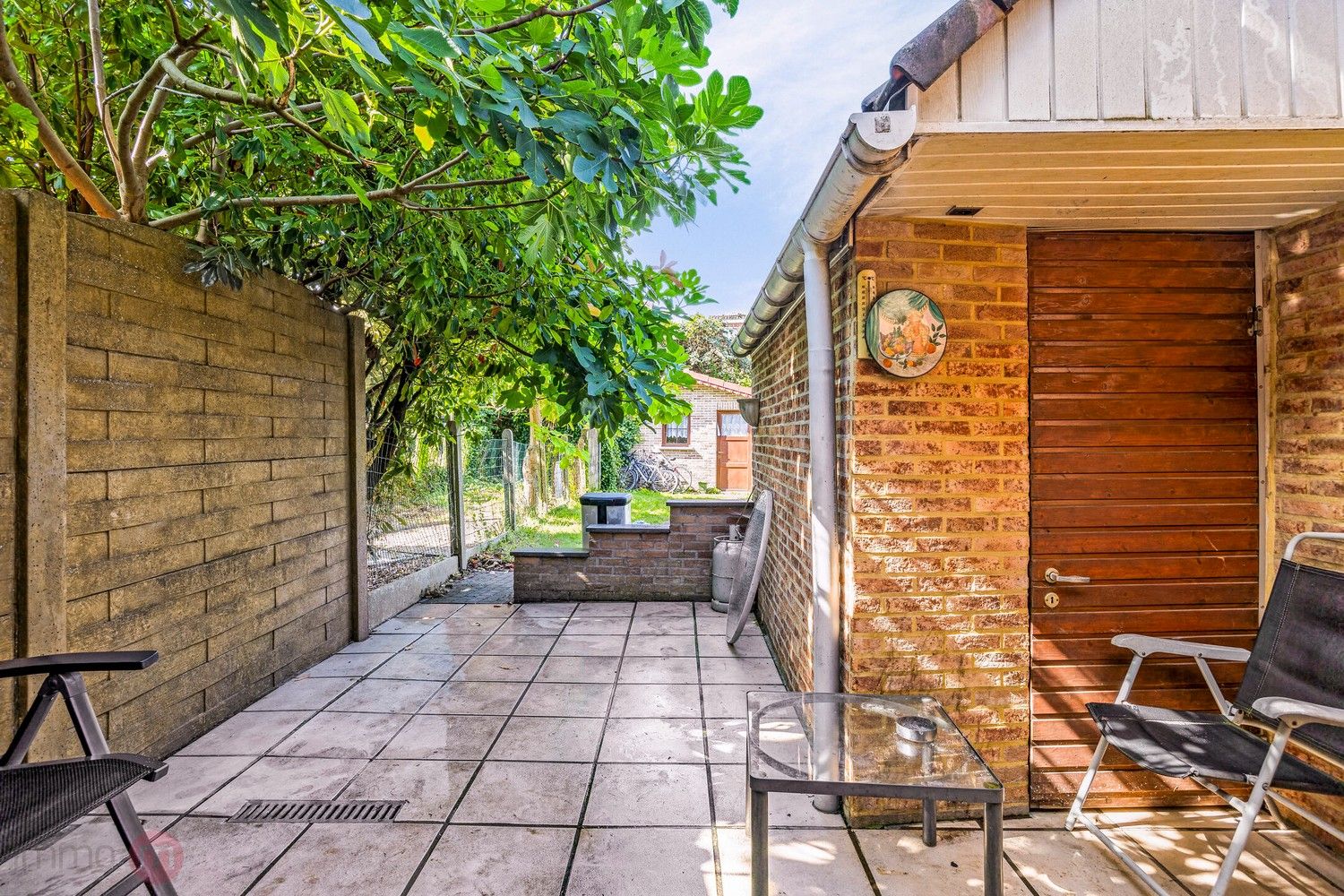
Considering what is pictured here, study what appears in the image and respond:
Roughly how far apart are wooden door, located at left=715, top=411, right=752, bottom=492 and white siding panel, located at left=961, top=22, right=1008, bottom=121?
13.9m

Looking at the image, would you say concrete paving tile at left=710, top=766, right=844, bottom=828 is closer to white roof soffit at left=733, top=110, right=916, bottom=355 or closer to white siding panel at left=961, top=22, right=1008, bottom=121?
white roof soffit at left=733, top=110, right=916, bottom=355

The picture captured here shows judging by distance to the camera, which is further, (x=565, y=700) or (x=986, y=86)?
(x=565, y=700)

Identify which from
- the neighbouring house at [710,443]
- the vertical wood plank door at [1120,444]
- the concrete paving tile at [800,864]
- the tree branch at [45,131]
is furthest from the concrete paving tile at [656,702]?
the neighbouring house at [710,443]

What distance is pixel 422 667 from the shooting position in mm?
3896

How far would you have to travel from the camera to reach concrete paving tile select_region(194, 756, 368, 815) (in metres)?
2.41

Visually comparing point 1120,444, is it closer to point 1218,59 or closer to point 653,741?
point 1218,59

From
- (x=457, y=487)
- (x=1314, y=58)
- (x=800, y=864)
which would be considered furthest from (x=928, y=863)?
(x=457, y=487)

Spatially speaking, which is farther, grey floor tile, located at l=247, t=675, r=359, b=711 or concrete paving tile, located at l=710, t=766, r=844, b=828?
grey floor tile, located at l=247, t=675, r=359, b=711

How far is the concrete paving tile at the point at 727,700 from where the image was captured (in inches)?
126

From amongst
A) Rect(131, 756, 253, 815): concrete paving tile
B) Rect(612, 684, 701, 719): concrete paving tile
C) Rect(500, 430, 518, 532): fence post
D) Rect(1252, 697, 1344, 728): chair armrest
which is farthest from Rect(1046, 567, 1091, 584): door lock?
Rect(500, 430, 518, 532): fence post

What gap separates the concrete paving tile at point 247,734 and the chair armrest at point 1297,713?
3.85 meters

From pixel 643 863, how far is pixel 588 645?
229 cm

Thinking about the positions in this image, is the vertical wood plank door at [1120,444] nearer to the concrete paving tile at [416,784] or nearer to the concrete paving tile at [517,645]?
the concrete paving tile at [416,784]

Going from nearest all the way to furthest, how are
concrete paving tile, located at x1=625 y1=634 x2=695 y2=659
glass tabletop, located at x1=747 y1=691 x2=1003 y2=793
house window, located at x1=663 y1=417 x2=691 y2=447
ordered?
glass tabletop, located at x1=747 y1=691 x2=1003 y2=793, concrete paving tile, located at x1=625 y1=634 x2=695 y2=659, house window, located at x1=663 y1=417 x2=691 y2=447
